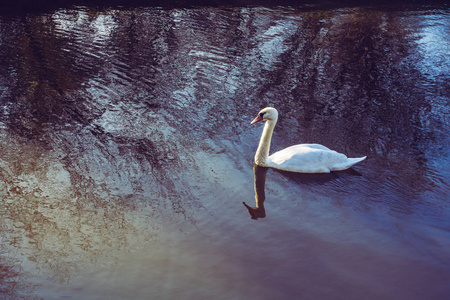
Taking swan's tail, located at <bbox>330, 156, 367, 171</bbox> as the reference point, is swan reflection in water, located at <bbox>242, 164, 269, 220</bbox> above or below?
below

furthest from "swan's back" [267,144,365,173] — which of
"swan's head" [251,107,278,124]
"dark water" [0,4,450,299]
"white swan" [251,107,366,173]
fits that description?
"swan's head" [251,107,278,124]

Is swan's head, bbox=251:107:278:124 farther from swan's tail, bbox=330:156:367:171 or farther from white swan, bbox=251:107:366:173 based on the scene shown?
swan's tail, bbox=330:156:367:171

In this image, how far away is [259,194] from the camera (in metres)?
6.53

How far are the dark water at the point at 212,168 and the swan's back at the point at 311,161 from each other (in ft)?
0.53

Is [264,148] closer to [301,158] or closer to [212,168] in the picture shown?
[301,158]

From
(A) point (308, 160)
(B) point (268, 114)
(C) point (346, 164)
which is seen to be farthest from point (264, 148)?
(C) point (346, 164)

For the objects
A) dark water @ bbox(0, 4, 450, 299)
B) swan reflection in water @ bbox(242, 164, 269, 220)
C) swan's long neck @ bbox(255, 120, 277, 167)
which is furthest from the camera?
swan's long neck @ bbox(255, 120, 277, 167)

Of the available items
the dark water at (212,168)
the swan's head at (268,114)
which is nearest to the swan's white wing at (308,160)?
the dark water at (212,168)

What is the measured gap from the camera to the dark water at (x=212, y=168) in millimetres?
5043

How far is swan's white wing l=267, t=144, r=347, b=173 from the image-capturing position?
6945 mm

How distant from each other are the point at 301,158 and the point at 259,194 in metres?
0.95

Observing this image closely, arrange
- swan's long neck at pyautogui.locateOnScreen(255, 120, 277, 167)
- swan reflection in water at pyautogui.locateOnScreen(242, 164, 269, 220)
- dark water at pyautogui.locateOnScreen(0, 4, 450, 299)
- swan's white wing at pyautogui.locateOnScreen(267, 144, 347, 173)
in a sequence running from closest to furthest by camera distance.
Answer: dark water at pyautogui.locateOnScreen(0, 4, 450, 299) < swan reflection in water at pyautogui.locateOnScreen(242, 164, 269, 220) < swan's white wing at pyautogui.locateOnScreen(267, 144, 347, 173) < swan's long neck at pyautogui.locateOnScreen(255, 120, 277, 167)

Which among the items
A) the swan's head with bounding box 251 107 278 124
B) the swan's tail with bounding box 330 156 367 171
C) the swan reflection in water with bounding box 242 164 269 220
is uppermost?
the swan's head with bounding box 251 107 278 124

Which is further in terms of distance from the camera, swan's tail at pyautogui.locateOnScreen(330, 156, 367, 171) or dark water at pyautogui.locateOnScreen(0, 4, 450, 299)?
swan's tail at pyautogui.locateOnScreen(330, 156, 367, 171)
